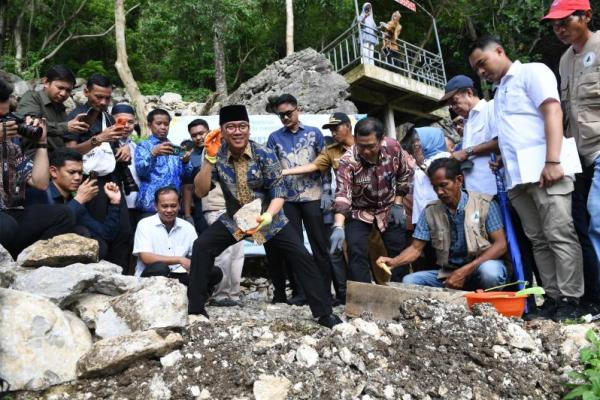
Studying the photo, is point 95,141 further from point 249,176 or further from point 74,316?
point 74,316

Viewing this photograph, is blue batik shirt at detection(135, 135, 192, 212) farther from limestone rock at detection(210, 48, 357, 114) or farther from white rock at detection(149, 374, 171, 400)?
limestone rock at detection(210, 48, 357, 114)

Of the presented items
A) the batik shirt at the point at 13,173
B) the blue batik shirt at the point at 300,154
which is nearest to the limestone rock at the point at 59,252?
the batik shirt at the point at 13,173

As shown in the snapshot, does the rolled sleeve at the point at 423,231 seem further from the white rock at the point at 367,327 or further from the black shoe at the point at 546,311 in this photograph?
the white rock at the point at 367,327

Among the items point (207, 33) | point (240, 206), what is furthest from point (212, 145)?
point (207, 33)

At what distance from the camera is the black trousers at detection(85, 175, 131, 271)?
4914 millimetres

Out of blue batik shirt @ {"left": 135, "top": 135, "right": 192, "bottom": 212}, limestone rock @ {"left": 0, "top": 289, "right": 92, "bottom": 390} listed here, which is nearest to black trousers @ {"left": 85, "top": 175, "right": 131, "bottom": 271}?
blue batik shirt @ {"left": 135, "top": 135, "right": 192, "bottom": 212}

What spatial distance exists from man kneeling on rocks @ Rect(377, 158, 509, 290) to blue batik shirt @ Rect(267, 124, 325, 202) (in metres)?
1.12

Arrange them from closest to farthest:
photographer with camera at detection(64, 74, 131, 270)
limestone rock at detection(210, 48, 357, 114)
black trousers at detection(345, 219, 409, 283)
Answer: black trousers at detection(345, 219, 409, 283), photographer with camera at detection(64, 74, 131, 270), limestone rock at detection(210, 48, 357, 114)

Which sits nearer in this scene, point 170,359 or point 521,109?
point 170,359

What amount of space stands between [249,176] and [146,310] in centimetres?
139

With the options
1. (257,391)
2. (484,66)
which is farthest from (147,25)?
(257,391)

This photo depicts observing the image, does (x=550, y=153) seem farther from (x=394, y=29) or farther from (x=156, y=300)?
(x=394, y=29)

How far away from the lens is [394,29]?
52.3 feet

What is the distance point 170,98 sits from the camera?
18016 mm
